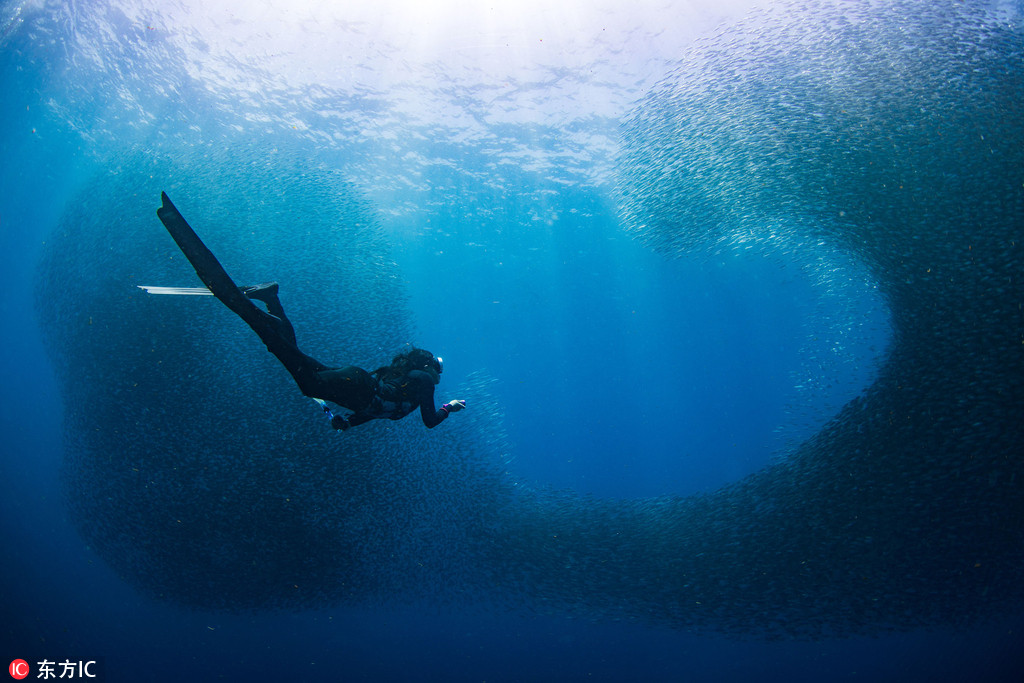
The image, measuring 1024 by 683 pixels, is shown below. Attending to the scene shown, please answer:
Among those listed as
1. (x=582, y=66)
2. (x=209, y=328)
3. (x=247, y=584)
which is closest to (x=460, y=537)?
(x=247, y=584)

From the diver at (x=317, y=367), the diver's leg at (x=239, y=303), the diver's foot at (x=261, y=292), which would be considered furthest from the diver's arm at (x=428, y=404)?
the diver's foot at (x=261, y=292)

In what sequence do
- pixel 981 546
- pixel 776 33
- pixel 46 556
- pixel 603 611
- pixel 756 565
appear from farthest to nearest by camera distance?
pixel 46 556, pixel 603 611, pixel 756 565, pixel 776 33, pixel 981 546

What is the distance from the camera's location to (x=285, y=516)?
8.11 meters

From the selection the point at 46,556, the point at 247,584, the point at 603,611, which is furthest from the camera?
the point at 46,556

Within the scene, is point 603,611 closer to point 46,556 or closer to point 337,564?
point 337,564

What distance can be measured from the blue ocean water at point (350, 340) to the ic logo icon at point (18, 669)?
803 mm

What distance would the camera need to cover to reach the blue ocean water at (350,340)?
755 cm

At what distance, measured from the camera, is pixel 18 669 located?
8.70 metres

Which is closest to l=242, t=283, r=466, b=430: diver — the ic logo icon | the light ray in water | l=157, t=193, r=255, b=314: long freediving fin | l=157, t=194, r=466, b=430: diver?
l=157, t=194, r=466, b=430: diver

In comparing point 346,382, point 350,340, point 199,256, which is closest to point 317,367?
point 346,382

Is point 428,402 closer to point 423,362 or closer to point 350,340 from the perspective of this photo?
point 423,362

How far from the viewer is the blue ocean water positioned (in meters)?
7.55

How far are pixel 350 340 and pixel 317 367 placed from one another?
584 cm

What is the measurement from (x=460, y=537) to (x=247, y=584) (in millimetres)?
4537
